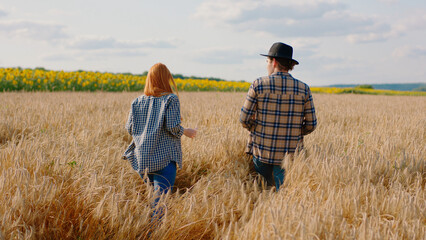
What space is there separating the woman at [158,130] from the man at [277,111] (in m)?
0.69

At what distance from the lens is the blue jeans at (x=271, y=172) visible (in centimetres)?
326

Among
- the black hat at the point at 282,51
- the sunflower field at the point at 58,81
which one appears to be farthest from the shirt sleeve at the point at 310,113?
the sunflower field at the point at 58,81

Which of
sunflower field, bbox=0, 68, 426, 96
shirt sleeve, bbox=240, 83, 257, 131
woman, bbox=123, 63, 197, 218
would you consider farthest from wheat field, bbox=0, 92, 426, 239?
sunflower field, bbox=0, 68, 426, 96

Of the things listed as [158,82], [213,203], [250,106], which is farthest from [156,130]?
[250,106]

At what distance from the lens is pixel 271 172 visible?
3387 mm

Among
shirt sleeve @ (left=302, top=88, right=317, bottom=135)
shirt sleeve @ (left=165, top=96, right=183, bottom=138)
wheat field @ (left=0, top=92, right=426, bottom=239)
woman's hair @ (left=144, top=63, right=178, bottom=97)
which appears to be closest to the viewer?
wheat field @ (left=0, top=92, right=426, bottom=239)

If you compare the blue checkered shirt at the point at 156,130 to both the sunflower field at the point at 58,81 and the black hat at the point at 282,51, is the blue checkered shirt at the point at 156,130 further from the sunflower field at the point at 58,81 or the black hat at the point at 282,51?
the sunflower field at the point at 58,81

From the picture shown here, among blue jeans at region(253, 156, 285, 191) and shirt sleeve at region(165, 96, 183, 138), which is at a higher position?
shirt sleeve at region(165, 96, 183, 138)

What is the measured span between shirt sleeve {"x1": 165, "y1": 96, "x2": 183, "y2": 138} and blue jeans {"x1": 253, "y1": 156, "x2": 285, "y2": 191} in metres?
0.97

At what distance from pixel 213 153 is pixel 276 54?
1319 mm

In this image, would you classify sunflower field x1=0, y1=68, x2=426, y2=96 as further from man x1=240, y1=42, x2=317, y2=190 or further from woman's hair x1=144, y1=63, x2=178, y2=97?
man x1=240, y1=42, x2=317, y2=190

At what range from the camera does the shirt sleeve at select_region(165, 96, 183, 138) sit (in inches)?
108

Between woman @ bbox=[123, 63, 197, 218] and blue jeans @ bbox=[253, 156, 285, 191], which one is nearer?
woman @ bbox=[123, 63, 197, 218]

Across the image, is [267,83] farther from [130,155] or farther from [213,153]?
[130,155]
